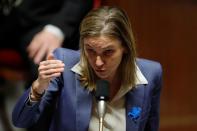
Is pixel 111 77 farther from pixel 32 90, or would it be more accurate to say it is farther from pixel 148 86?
pixel 32 90

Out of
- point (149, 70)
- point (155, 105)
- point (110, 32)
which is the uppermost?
point (110, 32)

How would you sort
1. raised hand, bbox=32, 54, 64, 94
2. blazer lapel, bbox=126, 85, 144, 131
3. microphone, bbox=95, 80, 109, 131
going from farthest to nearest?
blazer lapel, bbox=126, 85, 144, 131, raised hand, bbox=32, 54, 64, 94, microphone, bbox=95, 80, 109, 131

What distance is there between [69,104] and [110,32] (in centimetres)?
23

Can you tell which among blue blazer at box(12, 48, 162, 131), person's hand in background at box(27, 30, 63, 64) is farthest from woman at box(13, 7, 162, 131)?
person's hand in background at box(27, 30, 63, 64)

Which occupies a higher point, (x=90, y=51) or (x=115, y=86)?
(x=90, y=51)

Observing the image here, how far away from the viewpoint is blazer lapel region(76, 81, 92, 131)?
134 cm

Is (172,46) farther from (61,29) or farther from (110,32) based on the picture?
(110,32)

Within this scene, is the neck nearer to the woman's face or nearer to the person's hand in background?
the woman's face

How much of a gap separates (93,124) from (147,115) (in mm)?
166

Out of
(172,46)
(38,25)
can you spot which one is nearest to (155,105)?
(172,46)

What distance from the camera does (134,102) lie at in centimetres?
139

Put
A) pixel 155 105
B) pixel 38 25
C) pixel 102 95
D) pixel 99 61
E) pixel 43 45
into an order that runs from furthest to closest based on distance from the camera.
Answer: pixel 38 25, pixel 43 45, pixel 155 105, pixel 99 61, pixel 102 95

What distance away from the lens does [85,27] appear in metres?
1.27

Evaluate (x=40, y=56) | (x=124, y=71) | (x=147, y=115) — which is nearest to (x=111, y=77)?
(x=124, y=71)
